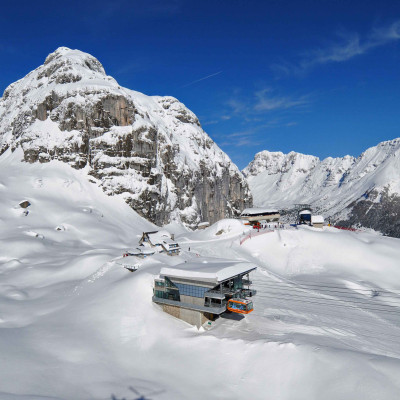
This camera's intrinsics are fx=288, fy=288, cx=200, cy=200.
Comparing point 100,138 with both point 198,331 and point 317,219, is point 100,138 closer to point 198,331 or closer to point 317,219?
point 317,219

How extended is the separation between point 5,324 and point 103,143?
67389 mm

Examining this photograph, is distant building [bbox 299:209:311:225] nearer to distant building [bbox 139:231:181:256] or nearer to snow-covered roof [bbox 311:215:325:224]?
snow-covered roof [bbox 311:215:325:224]

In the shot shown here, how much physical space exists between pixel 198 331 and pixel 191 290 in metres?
3.41

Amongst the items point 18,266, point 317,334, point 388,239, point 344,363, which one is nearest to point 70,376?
point 344,363

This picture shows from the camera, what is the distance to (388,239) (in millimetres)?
56062

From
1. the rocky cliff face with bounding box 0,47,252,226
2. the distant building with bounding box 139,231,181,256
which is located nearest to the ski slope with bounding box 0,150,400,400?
the distant building with bounding box 139,231,181,256

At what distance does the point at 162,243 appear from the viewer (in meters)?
50.0

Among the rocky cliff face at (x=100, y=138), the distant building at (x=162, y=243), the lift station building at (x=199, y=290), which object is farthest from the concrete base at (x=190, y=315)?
the rocky cliff face at (x=100, y=138)

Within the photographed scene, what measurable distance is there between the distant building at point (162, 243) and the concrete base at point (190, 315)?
20064 millimetres

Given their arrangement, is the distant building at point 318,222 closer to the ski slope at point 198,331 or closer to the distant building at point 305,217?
the distant building at point 305,217

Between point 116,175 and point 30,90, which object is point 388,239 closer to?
point 116,175

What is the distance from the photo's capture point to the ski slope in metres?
16.6

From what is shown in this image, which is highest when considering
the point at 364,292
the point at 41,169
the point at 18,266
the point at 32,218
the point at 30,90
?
the point at 30,90

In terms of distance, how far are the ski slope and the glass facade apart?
2.64m
